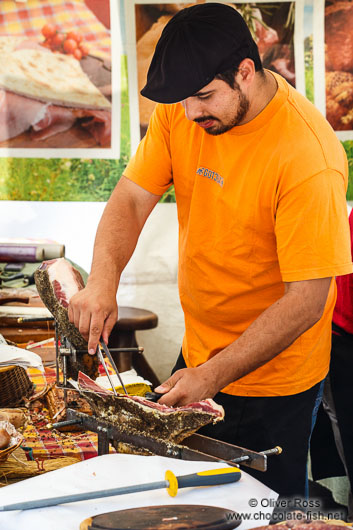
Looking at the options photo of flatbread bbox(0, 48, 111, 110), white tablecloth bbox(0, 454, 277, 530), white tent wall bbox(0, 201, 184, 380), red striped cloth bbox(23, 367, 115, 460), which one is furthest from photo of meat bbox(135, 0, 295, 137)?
white tablecloth bbox(0, 454, 277, 530)

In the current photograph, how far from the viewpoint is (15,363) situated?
2600mm

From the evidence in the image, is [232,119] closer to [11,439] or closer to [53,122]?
[11,439]

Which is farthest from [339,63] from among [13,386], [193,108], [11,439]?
[11,439]

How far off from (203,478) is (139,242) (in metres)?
3.16

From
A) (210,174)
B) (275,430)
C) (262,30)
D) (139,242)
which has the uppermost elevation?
(262,30)

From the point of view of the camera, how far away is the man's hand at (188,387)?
2.13m

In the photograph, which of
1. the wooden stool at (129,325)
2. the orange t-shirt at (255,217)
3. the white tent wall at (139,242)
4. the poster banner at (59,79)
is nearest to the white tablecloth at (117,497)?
the orange t-shirt at (255,217)

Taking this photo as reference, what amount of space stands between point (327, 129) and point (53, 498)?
1564mm

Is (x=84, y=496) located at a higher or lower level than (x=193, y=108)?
lower

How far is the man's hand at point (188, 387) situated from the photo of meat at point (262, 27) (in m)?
2.86

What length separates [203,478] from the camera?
5.49 feet

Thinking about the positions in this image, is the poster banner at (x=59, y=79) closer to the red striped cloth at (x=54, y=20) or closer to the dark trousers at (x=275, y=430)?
the red striped cloth at (x=54, y=20)

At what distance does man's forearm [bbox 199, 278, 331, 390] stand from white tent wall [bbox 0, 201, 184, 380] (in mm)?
2397

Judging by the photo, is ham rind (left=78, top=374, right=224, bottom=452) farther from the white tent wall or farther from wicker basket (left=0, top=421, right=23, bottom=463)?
the white tent wall
